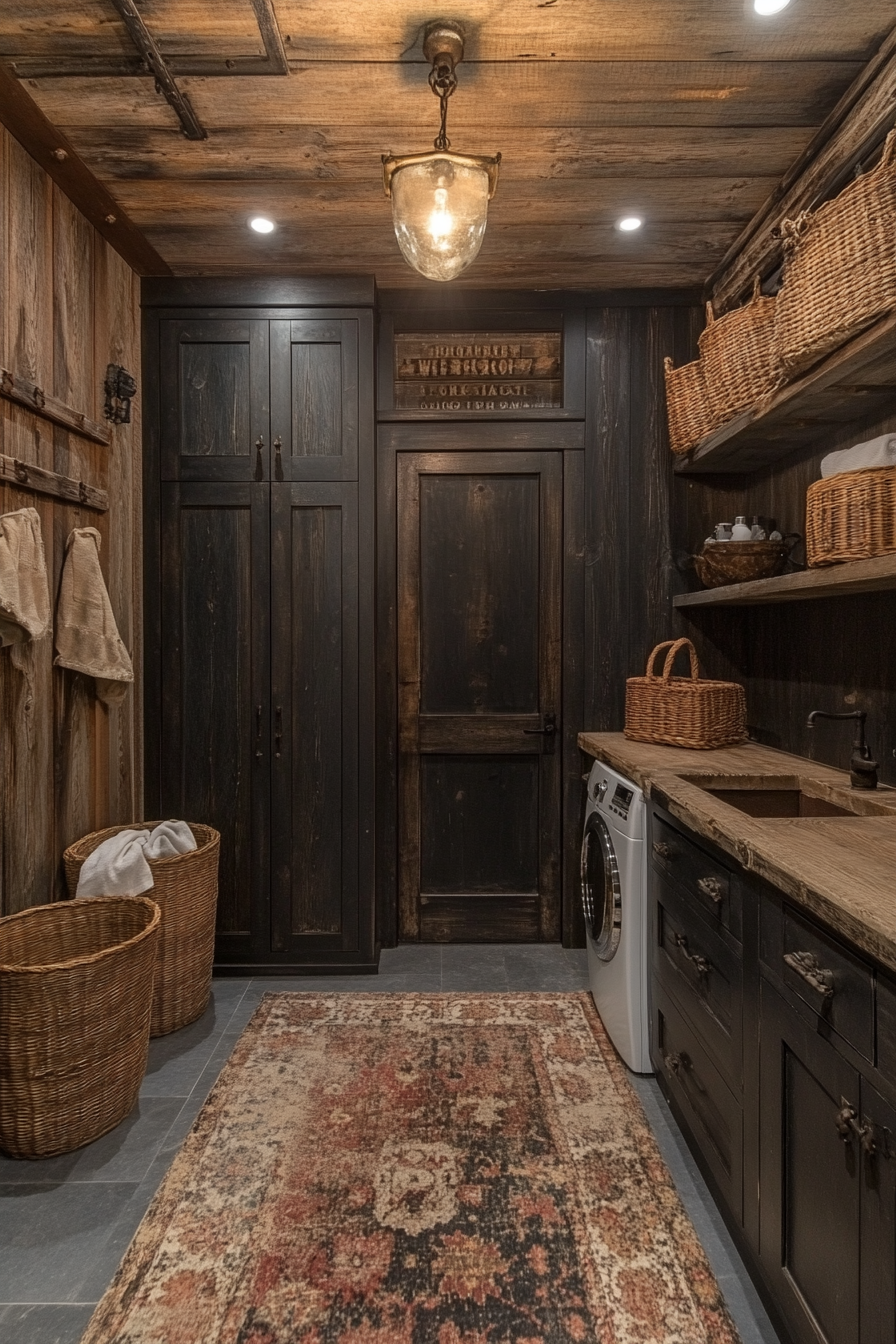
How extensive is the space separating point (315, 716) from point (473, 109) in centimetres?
203

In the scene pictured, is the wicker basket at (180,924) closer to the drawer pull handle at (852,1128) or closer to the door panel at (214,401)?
the door panel at (214,401)

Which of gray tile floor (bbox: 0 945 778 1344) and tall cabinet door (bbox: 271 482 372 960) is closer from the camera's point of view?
gray tile floor (bbox: 0 945 778 1344)

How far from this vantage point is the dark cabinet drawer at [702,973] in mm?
1591

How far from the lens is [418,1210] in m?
1.74

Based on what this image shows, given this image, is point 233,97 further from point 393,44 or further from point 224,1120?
point 224,1120

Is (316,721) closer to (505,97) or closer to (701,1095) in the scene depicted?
(701,1095)

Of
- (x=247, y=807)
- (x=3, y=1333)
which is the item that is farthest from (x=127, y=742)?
(x=3, y=1333)

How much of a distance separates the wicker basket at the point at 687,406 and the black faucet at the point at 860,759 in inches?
46.1

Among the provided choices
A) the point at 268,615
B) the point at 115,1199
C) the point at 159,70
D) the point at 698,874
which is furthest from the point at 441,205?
the point at 115,1199

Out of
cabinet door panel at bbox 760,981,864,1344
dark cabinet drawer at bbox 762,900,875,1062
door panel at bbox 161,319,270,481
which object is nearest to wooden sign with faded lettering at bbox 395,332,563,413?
door panel at bbox 161,319,270,481

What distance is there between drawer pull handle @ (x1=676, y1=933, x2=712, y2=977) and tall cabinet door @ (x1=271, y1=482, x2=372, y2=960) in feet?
4.62

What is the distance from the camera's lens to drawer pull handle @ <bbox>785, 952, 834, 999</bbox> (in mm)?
1195

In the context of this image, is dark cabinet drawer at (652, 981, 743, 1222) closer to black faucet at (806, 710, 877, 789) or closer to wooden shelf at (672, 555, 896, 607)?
black faucet at (806, 710, 877, 789)

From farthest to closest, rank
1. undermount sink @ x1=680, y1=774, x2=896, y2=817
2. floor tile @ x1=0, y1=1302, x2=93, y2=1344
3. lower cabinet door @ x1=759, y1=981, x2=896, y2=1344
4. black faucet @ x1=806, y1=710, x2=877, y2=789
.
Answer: undermount sink @ x1=680, y1=774, x2=896, y2=817 → black faucet @ x1=806, y1=710, x2=877, y2=789 → floor tile @ x1=0, y1=1302, x2=93, y2=1344 → lower cabinet door @ x1=759, y1=981, x2=896, y2=1344
